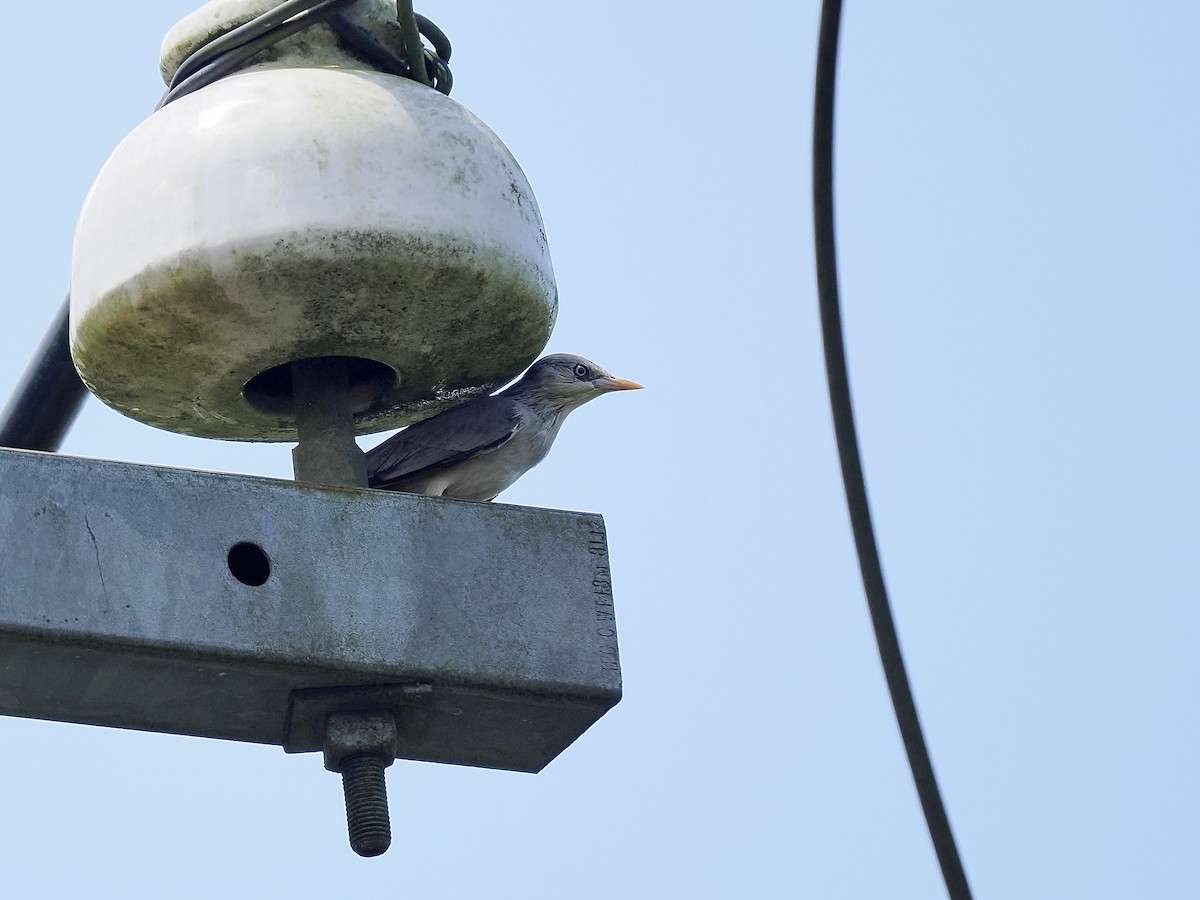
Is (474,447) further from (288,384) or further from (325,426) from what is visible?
(325,426)

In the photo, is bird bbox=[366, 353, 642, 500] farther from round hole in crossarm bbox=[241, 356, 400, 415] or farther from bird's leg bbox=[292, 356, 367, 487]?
bird's leg bbox=[292, 356, 367, 487]

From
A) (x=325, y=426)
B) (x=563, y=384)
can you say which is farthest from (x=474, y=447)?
(x=325, y=426)

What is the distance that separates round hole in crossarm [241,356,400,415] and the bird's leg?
0.09m

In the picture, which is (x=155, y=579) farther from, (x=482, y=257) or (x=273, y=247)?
(x=482, y=257)

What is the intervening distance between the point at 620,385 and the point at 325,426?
3472 mm

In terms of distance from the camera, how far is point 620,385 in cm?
825

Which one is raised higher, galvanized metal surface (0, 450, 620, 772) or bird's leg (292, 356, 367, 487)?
bird's leg (292, 356, 367, 487)

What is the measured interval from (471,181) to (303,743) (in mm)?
1311

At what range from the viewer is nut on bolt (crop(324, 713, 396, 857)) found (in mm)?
3990

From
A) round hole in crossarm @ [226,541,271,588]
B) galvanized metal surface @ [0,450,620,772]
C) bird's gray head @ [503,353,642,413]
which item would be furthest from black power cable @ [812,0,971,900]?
bird's gray head @ [503,353,642,413]

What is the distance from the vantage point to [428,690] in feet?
13.1

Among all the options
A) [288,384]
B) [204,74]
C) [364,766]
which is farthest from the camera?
[288,384]

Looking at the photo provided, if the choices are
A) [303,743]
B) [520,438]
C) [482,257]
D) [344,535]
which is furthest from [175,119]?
[520,438]

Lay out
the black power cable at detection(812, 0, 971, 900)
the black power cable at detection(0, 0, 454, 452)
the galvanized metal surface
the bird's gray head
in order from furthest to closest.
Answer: the bird's gray head < the black power cable at detection(0, 0, 454, 452) < the galvanized metal surface < the black power cable at detection(812, 0, 971, 900)
